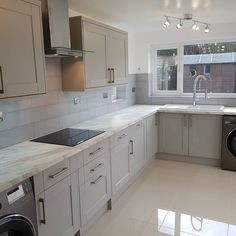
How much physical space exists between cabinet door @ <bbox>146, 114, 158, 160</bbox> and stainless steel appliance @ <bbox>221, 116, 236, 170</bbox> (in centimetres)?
104

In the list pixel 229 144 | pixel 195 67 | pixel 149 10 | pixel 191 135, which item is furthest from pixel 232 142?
pixel 149 10

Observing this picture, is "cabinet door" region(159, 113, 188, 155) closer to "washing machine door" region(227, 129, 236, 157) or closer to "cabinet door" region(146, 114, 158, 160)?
"cabinet door" region(146, 114, 158, 160)

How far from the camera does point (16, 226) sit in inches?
58.0

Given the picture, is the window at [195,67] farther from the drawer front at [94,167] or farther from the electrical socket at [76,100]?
the drawer front at [94,167]

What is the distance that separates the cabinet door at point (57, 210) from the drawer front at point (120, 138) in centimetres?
86

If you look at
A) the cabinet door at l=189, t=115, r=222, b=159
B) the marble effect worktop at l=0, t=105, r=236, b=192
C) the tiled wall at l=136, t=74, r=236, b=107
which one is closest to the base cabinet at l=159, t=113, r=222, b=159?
the cabinet door at l=189, t=115, r=222, b=159

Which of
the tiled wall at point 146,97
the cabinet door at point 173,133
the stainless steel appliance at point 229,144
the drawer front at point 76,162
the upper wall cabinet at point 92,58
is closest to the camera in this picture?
the drawer front at point 76,162

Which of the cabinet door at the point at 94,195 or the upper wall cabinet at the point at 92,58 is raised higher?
the upper wall cabinet at the point at 92,58

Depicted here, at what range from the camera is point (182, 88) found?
459 cm

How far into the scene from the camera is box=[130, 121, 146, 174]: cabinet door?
3232 mm

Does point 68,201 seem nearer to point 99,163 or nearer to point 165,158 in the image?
point 99,163

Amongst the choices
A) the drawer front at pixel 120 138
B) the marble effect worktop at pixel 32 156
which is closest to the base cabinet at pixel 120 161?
the drawer front at pixel 120 138

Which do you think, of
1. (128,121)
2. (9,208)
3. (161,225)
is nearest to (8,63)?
(9,208)

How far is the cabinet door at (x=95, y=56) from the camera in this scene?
8.84ft
